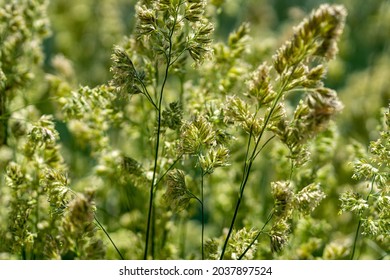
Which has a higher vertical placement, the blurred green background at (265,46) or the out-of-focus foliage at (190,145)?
the blurred green background at (265,46)

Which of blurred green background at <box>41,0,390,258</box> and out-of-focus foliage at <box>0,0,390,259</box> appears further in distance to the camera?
blurred green background at <box>41,0,390,258</box>

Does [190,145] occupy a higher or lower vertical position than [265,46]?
lower

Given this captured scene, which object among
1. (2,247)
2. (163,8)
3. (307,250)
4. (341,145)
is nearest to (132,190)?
(2,247)

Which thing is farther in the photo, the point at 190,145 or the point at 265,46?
the point at 265,46

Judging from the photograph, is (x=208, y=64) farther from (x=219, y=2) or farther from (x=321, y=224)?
(x=321, y=224)

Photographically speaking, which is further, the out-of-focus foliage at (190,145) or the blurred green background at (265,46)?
the blurred green background at (265,46)

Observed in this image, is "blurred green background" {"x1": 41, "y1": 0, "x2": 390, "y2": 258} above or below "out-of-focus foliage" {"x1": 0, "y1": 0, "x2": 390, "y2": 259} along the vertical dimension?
above
